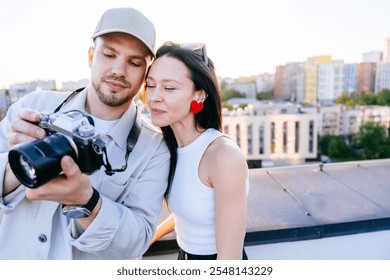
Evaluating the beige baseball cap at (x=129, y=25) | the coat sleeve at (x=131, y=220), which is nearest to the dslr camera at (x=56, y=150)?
the coat sleeve at (x=131, y=220)

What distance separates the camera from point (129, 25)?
752 millimetres

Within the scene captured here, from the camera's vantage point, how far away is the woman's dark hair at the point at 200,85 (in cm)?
77

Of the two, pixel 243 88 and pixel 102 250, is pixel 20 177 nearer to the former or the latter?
pixel 102 250

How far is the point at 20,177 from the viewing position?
20.6 inches

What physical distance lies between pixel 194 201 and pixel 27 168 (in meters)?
0.35

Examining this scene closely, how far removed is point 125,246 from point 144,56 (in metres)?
0.42

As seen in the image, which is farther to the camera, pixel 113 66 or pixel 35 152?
pixel 113 66

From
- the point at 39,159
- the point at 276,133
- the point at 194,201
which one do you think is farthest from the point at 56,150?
the point at 276,133

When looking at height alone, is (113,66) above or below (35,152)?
above

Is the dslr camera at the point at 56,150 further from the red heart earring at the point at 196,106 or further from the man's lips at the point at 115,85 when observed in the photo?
the red heart earring at the point at 196,106

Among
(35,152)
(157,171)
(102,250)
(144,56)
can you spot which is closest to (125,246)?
(102,250)

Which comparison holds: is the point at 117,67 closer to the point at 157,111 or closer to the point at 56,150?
the point at 157,111

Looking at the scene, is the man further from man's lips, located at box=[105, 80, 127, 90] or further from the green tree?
the green tree

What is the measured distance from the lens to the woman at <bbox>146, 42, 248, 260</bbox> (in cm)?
69
